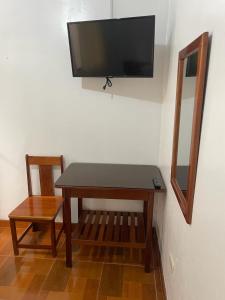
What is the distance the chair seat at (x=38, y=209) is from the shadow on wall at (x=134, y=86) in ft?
3.88

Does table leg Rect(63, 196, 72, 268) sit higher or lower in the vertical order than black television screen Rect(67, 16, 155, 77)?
lower

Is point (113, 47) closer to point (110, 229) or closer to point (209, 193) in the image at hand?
point (209, 193)

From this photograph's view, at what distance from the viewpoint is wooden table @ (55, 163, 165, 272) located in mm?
1830

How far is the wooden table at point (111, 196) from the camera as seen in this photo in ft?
6.00

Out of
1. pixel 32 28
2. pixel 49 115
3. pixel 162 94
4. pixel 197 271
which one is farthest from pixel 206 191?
pixel 32 28

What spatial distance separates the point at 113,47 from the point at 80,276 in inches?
76.3

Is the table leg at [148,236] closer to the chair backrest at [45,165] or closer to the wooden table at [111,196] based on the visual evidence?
the wooden table at [111,196]

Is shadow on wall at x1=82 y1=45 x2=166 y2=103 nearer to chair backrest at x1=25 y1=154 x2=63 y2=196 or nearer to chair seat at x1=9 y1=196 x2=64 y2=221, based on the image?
chair backrest at x1=25 y1=154 x2=63 y2=196

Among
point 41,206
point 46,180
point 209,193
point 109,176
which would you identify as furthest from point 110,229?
point 209,193

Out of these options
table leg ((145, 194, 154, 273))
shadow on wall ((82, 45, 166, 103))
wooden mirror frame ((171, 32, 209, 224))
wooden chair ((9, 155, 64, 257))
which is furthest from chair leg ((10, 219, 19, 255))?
wooden mirror frame ((171, 32, 209, 224))

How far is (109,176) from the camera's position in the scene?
2.02m

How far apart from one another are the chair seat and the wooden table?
228mm

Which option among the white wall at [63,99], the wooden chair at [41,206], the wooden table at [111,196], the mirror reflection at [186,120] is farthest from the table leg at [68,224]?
the mirror reflection at [186,120]

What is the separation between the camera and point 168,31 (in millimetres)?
1955
